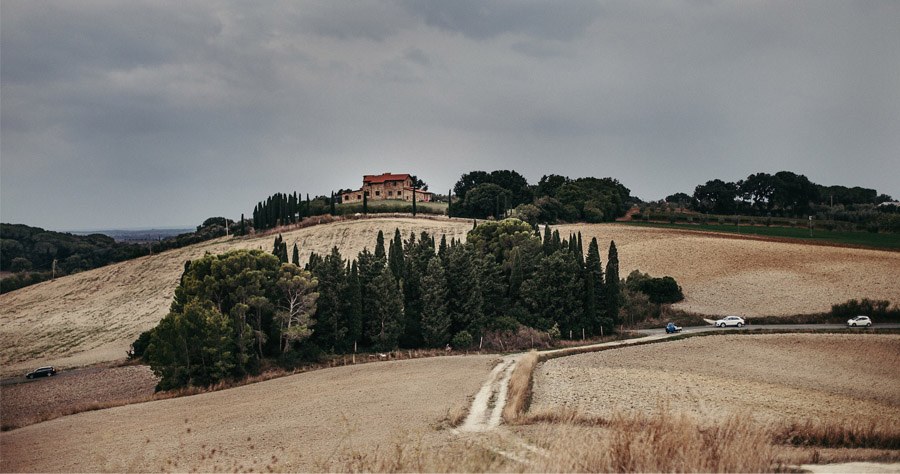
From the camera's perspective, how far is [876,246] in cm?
8006

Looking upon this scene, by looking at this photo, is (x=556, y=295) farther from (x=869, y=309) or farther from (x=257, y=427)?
(x=257, y=427)

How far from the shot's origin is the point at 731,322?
57.4m

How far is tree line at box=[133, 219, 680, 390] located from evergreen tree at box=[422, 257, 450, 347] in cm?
10

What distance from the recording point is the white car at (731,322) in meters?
57.2

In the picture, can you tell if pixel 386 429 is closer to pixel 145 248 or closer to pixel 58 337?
pixel 58 337

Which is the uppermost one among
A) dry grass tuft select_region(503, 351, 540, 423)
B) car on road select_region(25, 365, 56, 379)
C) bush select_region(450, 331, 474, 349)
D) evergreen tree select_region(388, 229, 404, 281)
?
evergreen tree select_region(388, 229, 404, 281)

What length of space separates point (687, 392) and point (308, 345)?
31.1 meters

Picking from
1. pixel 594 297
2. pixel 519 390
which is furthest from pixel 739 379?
pixel 594 297

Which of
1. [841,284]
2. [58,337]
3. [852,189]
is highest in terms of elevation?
[852,189]

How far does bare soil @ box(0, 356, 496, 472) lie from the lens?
71.1 feet

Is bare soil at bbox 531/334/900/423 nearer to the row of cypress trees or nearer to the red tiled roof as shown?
the row of cypress trees

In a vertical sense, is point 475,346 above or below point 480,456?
below

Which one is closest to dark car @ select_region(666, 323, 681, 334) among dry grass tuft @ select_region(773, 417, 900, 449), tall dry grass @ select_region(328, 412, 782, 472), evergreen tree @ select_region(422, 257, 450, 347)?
evergreen tree @ select_region(422, 257, 450, 347)

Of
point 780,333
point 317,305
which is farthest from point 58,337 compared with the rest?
point 780,333
